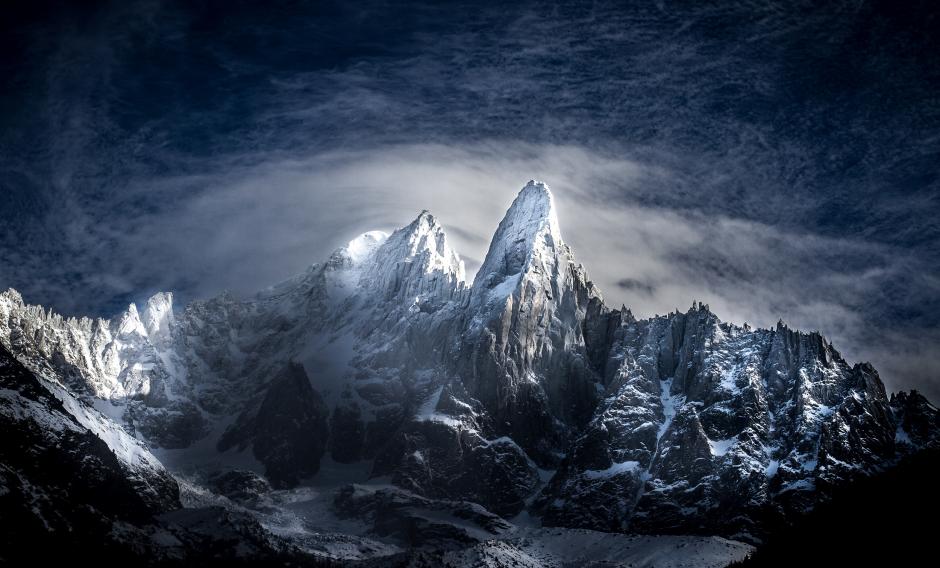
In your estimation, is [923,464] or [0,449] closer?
[923,464]

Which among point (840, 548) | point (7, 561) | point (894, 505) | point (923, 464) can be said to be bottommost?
point (7, 561)

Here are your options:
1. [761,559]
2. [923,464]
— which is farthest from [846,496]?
[761,559]

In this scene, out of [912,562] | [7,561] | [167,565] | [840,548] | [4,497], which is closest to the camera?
[912,562]

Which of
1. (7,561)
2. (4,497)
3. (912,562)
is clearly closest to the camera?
(912,562)

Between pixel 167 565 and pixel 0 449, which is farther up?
pixel 0 449

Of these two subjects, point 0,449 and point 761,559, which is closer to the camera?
point 761,559

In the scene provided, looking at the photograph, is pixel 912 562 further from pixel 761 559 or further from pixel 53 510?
pixel 53 510

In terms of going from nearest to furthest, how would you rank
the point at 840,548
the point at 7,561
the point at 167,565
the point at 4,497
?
the point at 840,548
the point at 7,561
the point at 4,497
the point at 167,565

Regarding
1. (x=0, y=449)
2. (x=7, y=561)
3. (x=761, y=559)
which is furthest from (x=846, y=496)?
(x=0, y=449)

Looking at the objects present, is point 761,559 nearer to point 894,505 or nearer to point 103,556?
point 894,505
